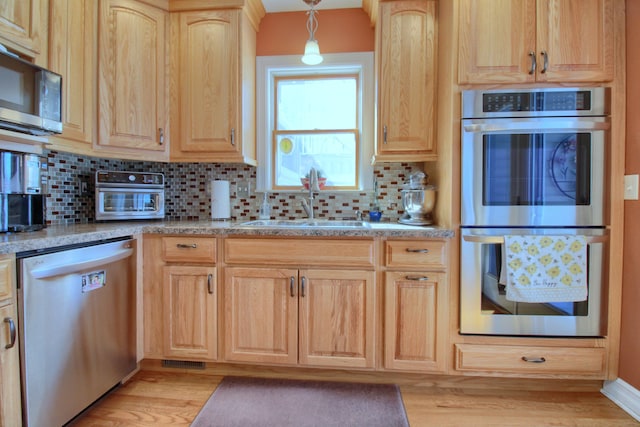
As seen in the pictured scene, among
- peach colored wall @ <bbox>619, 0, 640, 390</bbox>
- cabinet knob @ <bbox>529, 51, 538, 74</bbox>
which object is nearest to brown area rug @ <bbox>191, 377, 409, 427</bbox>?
peach colored wall @ <bbox>619, 0, 640, 390</bbox>

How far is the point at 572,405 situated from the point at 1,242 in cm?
274

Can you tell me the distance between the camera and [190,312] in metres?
1.86


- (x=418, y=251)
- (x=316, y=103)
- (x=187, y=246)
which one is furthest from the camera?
(x=316, y=103)

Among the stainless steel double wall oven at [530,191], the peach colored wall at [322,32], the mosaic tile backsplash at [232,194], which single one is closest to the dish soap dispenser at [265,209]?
the mosaic tile backsplash at [232,194]

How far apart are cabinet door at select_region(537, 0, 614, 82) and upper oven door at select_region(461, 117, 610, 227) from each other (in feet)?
0.82

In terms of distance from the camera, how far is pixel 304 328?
180 cm

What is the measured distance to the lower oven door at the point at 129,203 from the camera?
2006mm

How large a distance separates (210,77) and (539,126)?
202cm

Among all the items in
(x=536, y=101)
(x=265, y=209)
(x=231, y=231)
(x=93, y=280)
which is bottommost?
(x=93, y=280)

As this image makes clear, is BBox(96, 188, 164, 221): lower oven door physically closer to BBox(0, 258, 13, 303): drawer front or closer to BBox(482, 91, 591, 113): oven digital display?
BBox(0, 258, 13, 303): drawer front

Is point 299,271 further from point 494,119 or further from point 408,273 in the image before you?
point 494,119

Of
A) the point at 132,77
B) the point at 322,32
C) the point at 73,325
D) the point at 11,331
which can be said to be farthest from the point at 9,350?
the point at 322,32

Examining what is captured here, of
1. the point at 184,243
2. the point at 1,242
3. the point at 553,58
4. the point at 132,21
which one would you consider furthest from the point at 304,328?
the point at 132,21

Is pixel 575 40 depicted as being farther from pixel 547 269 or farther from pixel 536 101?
pixel 547 269
